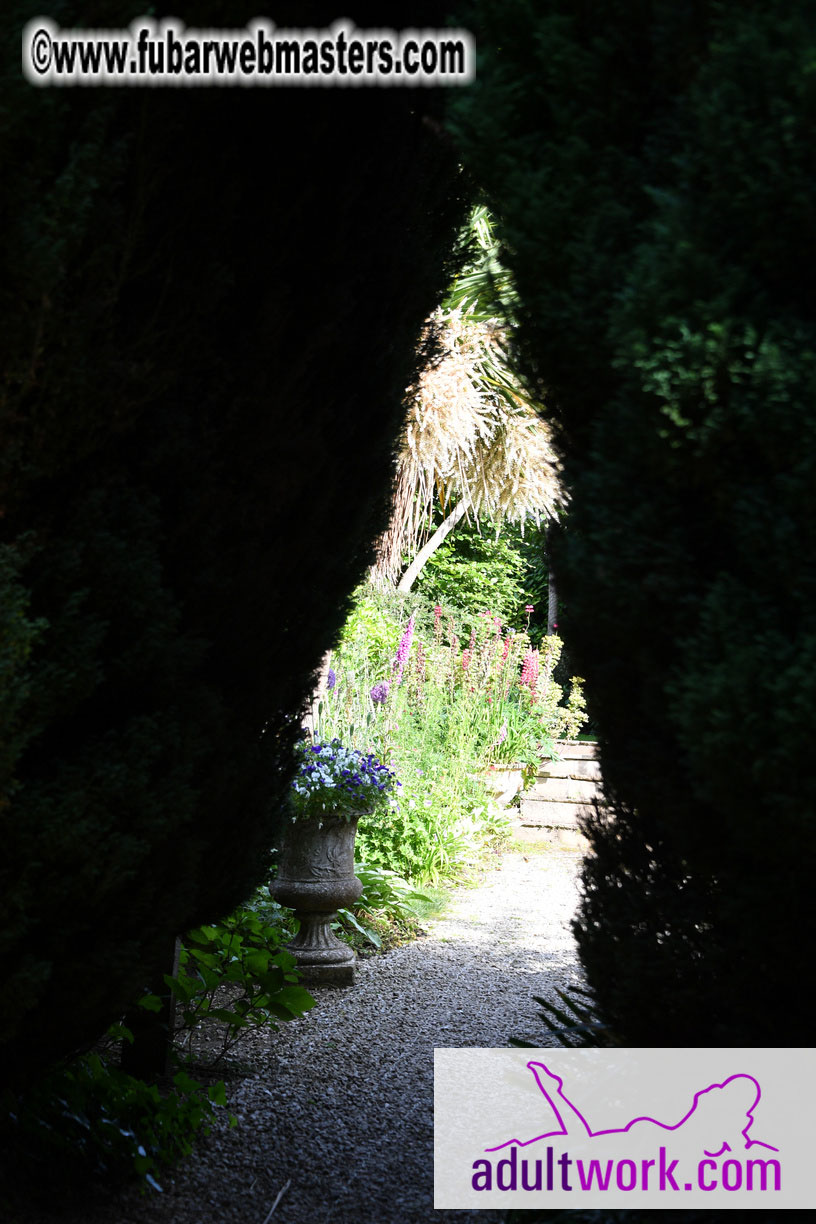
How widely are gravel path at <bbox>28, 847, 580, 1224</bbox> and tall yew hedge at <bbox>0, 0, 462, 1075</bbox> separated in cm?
63

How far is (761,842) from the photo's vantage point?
5.17 feet

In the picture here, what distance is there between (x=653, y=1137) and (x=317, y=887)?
2326 millimetres

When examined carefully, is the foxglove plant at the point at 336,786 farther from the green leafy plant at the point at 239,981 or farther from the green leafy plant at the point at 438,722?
the green leafy plant at the point at 438,722

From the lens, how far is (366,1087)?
10.5 ft

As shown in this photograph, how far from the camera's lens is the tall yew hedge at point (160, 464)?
1794 mm

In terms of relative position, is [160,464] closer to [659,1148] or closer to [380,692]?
[659,1148]

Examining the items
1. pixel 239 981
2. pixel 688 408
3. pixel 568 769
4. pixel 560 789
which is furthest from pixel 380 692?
pixel 688 408

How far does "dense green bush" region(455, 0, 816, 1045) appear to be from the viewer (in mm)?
1461

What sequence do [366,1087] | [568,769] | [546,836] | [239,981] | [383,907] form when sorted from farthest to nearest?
[568,769]
[546,836]
[383,907]
[239,981]
[366,1087]

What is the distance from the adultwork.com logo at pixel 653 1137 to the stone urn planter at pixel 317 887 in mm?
1676

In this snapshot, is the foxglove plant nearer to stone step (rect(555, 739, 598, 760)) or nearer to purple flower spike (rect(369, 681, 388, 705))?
purple flower spike (rect(369, 681, 388, 705))

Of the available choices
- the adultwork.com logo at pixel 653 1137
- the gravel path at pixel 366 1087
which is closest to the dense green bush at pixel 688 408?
the adultwork.com logo at pixel 653 1137

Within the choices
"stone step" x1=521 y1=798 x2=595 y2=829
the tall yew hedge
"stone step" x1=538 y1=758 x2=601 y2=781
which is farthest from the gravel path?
"stone step" x1=538 y1=758 x2=601 y2=781

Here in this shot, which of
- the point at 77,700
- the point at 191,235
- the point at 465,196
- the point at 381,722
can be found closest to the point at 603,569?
the point at 77,700
